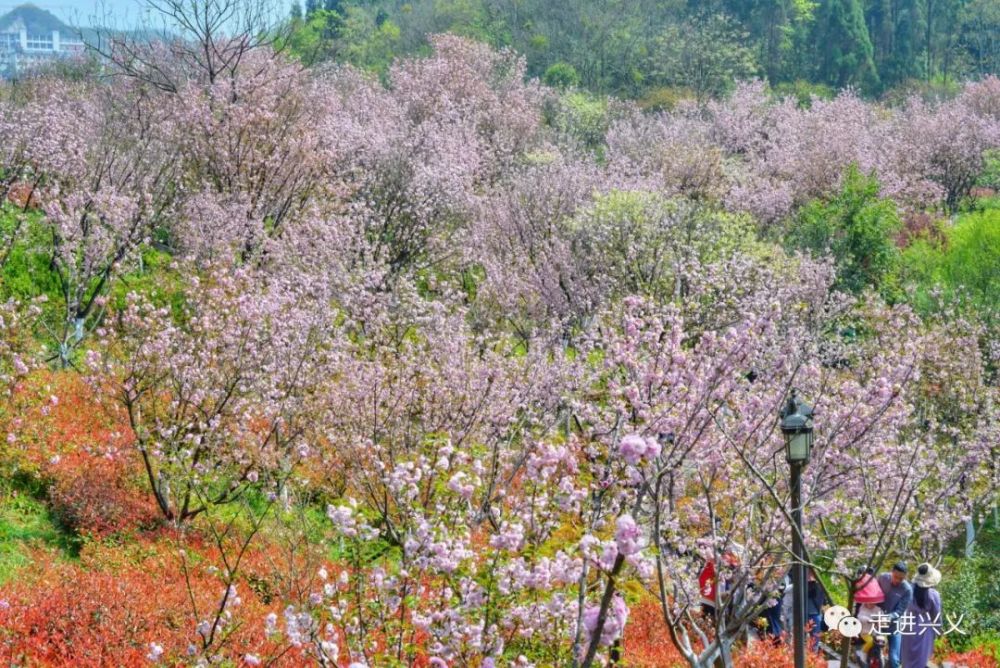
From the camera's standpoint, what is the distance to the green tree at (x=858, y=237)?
2959cm

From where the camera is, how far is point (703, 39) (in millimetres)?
68000

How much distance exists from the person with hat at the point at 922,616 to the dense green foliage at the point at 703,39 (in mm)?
54226

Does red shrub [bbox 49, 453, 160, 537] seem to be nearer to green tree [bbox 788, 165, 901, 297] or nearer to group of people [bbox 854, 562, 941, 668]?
group of people [bbox 854, 562, 941, 668]

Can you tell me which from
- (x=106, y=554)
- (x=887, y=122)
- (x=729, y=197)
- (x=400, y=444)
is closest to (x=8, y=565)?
(x=106, y=554)

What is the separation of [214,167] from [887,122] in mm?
38946

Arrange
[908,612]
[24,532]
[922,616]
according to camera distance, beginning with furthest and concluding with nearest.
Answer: [24,532] → [922,616] → [908,612]

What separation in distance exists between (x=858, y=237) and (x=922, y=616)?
66.7 ft

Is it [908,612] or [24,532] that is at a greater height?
[908,612]

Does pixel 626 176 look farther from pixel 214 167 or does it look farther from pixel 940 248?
pixel 214 167

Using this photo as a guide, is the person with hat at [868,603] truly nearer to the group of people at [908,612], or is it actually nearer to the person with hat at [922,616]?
the group of people at [908,612]

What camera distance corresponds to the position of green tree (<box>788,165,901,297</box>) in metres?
29.6

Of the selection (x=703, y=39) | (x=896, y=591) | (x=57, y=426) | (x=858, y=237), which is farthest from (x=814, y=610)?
(x=703, y=39)

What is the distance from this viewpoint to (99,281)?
76.7ft

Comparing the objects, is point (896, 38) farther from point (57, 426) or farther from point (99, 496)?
point (99, 496)
